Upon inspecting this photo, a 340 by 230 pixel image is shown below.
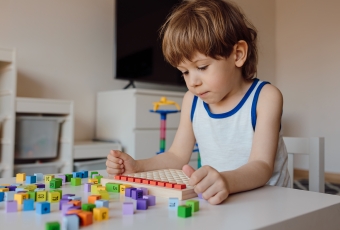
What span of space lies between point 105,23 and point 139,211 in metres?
2.33

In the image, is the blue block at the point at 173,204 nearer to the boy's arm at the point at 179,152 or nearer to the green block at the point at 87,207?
the green block at the point at 87,207

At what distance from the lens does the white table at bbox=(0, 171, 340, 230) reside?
37cm

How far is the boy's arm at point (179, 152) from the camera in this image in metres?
0.82

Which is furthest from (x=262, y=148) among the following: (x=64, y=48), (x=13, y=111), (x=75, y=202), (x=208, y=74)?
(x=64, y=48)

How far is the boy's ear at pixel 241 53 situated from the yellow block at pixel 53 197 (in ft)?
1.84

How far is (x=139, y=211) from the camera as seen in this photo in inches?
16.8

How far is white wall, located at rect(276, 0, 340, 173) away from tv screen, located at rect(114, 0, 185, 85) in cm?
154

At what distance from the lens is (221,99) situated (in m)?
0.92

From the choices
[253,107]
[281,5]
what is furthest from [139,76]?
[281,5]

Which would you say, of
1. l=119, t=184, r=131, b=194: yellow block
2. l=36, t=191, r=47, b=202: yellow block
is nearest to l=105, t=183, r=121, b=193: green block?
l=119, t=184, r=131, b=194: yellow block

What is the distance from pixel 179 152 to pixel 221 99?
0.59ft

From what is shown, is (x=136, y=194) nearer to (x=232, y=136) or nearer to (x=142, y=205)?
(x=142, y=205)

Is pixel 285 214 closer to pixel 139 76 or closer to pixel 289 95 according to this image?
pixel 139 76

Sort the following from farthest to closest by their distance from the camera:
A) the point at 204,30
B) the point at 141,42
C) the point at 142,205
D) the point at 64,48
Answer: the point at 141,42, the point at 64,48, the point at 204,30, the point at 142,205
